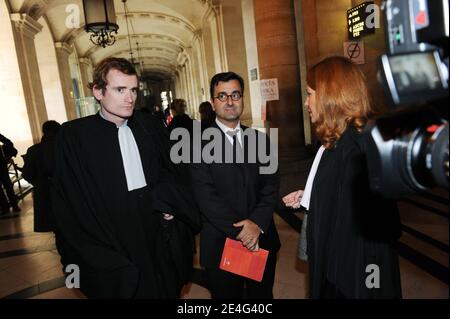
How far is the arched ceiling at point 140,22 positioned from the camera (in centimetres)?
1245

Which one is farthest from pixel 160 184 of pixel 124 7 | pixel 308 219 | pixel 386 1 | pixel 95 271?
pixel 124 7

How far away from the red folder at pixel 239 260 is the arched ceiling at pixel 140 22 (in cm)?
1003

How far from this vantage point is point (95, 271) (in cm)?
189

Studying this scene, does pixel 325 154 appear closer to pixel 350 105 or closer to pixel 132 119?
pixel 350 105

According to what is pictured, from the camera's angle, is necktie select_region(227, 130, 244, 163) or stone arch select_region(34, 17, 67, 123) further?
stone arch select_region(34, 17, 67, 123)

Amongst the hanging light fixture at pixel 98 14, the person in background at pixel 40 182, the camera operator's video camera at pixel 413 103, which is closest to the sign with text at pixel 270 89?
the hanging light fixture at pixel 98 14

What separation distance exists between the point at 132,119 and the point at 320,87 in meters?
1.17

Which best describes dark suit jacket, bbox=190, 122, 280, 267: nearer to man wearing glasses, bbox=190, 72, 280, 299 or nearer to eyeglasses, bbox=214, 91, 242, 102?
man wearing glasses, bbox=190, 72, 280, 299

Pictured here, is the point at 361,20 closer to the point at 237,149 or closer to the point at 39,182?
the point at 237,149

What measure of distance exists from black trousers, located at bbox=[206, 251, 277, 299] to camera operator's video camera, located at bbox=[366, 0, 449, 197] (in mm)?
1423

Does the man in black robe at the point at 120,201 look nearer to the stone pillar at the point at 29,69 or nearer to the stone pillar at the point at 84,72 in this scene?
the stone pillar at the point at 29,69

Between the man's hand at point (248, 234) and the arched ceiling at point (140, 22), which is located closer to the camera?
the man's hand at point (248, 234)

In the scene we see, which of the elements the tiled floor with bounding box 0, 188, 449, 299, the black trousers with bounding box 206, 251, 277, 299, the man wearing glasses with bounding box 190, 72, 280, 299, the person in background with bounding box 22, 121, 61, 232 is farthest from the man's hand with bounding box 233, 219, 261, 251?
the person in background with bounding box 22, 121, 61, 232

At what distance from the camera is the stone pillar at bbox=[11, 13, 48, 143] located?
934cm
